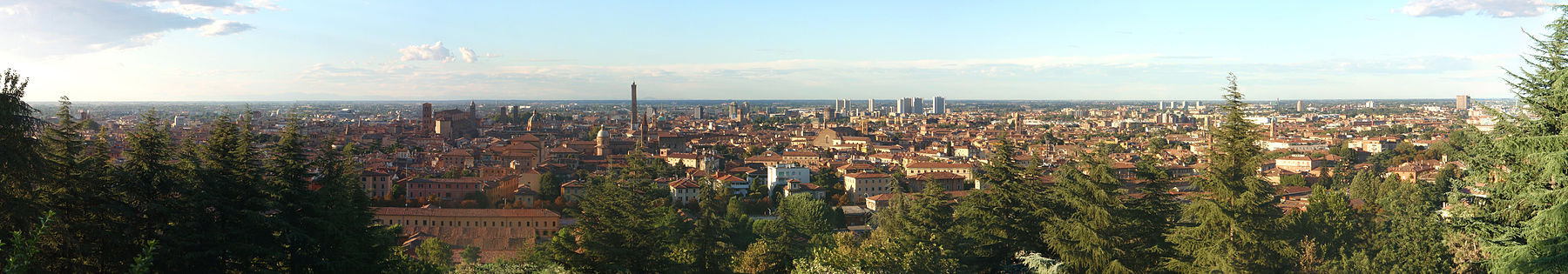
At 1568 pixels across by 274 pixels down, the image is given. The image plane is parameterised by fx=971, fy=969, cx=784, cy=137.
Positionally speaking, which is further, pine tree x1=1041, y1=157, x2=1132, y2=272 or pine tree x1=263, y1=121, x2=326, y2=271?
pine tree x1=1041, y1=157, x2=1132, y2=272

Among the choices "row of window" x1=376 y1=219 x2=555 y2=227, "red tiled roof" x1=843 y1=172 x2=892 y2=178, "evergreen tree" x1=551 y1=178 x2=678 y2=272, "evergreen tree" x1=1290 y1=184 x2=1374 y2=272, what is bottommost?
"row of window" x1=376 y1=219 x2=555 y2=227

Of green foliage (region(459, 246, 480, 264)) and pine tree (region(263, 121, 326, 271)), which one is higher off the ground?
pine tree (region(263, 121, 326, 271))

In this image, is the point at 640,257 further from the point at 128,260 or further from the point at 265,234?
the point at 128,260

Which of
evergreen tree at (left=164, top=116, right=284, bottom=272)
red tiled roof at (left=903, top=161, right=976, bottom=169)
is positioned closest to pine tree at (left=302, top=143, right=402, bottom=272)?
evergreen tree at (left=164, top=116, right=284, bottom=272)

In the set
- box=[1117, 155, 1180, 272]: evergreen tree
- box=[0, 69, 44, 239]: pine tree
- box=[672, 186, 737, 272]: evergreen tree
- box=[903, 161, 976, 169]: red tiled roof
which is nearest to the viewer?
box=[0, 69, 44, 239]: pine tree

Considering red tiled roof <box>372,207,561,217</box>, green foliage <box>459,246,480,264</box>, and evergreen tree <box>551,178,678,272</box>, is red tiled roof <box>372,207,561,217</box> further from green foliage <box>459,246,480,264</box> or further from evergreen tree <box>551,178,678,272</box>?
evergreen tree <box>551,178,678,272</box>

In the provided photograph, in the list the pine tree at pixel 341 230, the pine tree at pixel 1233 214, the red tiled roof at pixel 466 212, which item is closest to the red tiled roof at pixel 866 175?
the red tiled roof at pixel 466 212

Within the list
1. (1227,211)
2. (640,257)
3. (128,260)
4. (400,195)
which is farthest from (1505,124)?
(400,195)

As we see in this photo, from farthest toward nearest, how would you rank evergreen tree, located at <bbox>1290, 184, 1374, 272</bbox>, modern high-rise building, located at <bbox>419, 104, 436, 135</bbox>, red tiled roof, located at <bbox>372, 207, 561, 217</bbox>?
modern high-rise building, located at <bbox>419, 104, 436, 135</bbox> → red tiled roof, located at <bbox>372, 207, 561, 217</bbox> → evergreen tree, located at <bbox>1290, 184, 1374, 272</bbox>

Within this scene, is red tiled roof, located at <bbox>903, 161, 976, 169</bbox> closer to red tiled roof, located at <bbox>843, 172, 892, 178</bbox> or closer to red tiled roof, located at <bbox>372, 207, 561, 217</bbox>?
red tiled roof, located at <bbox>843, 172, 892, 178</bbox>

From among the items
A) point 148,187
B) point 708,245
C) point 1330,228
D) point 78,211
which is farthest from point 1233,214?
point 78,211
